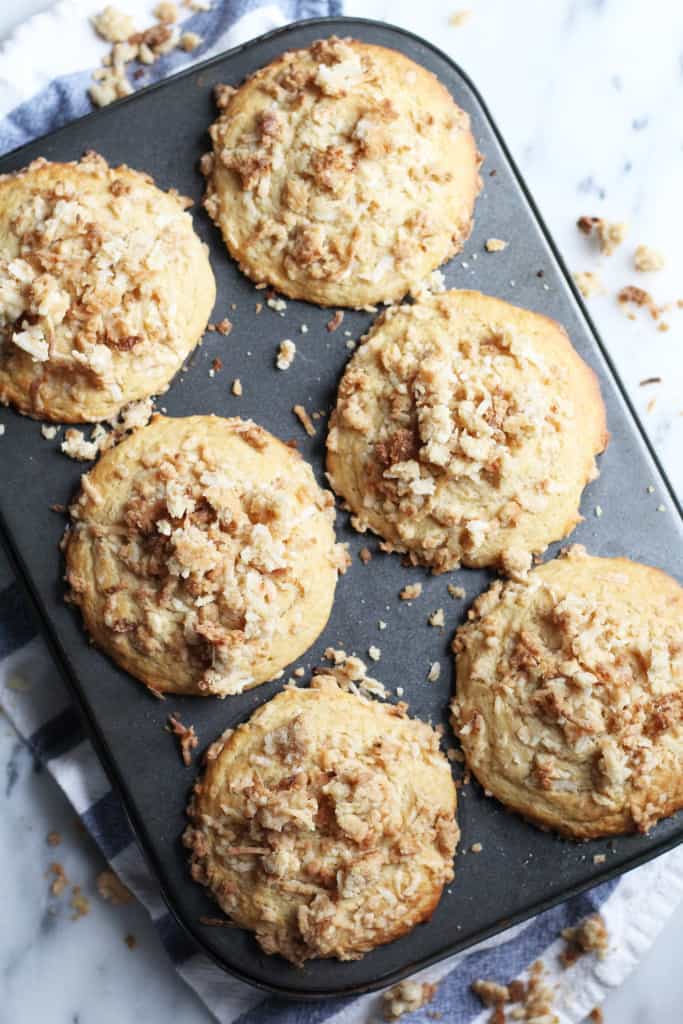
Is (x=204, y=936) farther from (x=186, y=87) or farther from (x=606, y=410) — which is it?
(x=186, y=87)

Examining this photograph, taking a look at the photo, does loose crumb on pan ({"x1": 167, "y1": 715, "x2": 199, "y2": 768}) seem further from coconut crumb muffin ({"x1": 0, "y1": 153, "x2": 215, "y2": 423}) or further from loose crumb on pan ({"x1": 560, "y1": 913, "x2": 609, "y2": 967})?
loose crumb on pan ({"x1": 560, "y1": 913, "x2": 609, "y2": 967})

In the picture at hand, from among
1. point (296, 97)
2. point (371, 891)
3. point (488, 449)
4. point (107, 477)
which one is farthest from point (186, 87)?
point (371, 891)

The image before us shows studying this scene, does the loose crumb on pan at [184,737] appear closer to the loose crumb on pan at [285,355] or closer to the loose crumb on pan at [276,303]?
the loose crumb on pan at [285,355]

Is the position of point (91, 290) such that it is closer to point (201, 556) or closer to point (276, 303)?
point (276, 303)

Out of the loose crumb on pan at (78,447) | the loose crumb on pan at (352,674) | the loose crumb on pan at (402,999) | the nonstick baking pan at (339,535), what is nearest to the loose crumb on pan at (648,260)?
the nonstick baking pan at (339,535)

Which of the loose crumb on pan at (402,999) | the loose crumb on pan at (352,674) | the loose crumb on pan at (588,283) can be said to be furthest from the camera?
the loose crumb on pan at (588,283)

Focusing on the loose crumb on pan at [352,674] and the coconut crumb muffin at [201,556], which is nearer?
the coconut crumb muffin at [201,556]
